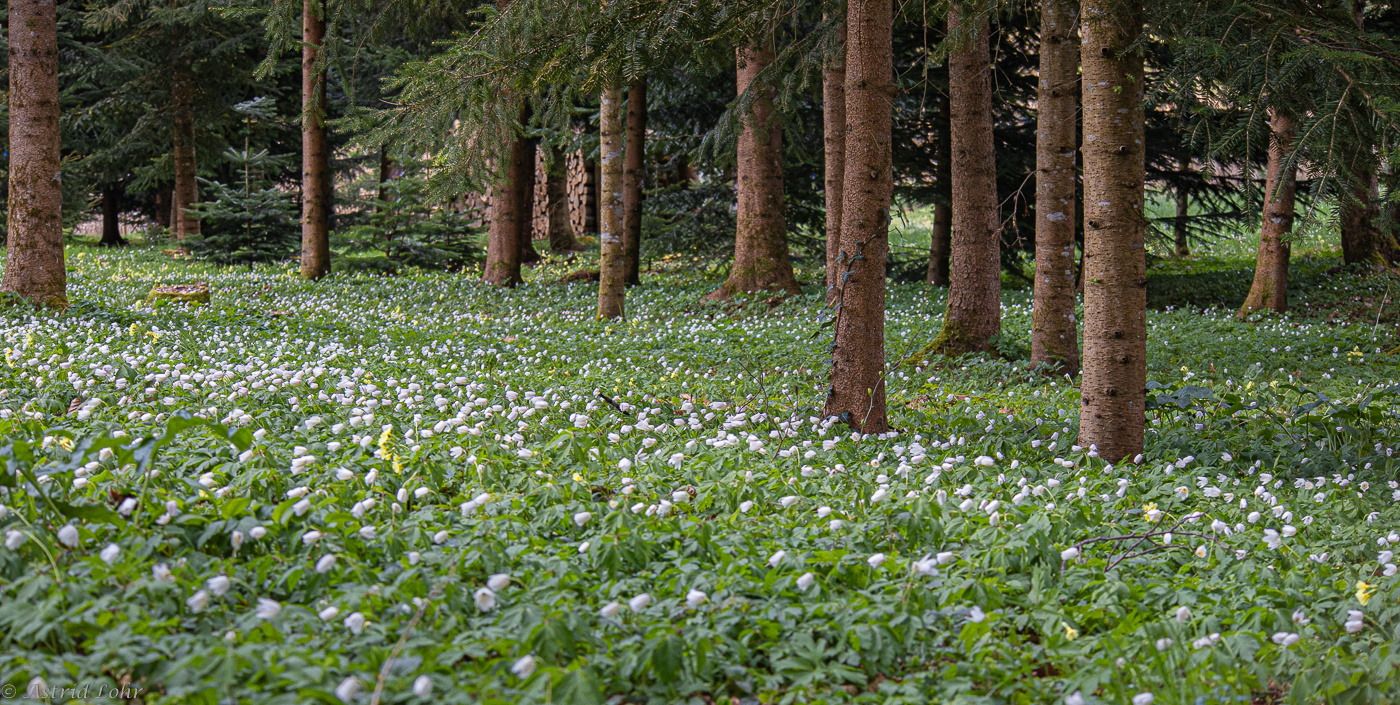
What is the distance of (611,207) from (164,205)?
2106 cm

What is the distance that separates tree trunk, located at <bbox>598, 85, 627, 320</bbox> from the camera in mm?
10531

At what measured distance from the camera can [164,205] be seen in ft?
83.4

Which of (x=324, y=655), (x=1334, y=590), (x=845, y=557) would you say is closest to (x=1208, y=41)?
(x=1334, y=590)

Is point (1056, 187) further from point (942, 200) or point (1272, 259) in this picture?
point (1272, 259)

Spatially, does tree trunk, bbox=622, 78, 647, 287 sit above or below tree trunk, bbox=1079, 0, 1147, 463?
above

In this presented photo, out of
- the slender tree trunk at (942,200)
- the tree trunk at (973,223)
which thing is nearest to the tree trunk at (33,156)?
the tree trunk at (973,223)

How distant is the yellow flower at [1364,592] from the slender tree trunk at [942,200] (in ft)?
37.1

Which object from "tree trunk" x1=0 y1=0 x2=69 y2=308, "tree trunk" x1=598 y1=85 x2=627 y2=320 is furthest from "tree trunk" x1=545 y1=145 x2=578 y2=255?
"tree trunk" x1=0 y1=0 x2=69 y2=308

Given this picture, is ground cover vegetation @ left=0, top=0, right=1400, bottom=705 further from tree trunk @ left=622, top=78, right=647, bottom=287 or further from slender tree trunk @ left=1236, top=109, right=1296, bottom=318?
tree trunk @ left=622, top=78, right=647, bottom=287

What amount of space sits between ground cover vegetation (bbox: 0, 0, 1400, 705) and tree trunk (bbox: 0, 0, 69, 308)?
0.05 m

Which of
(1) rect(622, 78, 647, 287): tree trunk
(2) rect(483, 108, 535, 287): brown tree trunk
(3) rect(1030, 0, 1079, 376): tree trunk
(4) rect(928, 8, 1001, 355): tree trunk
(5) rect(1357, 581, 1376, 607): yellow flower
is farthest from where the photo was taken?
(2) rect(483, 108, 535, 287): brown tree trunk

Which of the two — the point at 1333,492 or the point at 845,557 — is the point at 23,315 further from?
the point at 1333,492

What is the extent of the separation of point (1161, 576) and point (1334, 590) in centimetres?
65

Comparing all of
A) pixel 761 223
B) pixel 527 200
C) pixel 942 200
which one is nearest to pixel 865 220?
pixel 761 223
